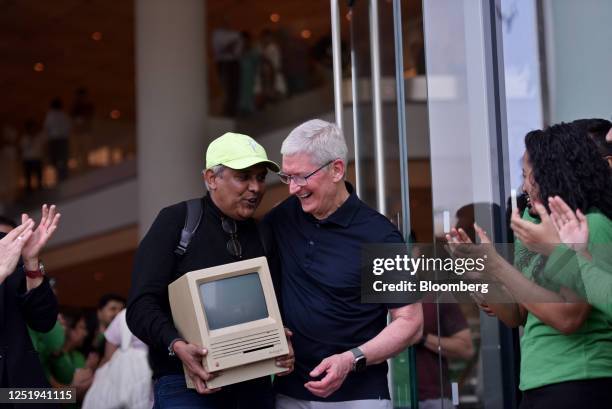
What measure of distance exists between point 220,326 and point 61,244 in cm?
1681

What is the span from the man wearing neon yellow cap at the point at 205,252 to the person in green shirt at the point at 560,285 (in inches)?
33.2

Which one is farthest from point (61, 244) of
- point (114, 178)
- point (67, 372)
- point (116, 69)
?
point (67, 372)

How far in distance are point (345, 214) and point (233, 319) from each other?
66 cm

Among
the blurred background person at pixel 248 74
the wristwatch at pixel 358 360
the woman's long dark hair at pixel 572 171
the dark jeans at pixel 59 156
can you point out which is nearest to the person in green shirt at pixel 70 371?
the wristwatch at pixel 358 360

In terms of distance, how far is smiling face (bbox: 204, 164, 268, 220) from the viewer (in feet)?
12.8

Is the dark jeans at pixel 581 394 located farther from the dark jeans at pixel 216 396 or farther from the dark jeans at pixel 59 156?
the dark jeans at pixel 59 156

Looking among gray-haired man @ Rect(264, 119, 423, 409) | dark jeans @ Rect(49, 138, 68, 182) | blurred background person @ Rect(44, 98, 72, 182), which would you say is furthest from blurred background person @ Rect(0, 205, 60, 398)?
dark jeans @ Rect(49, 138, 68, 182)

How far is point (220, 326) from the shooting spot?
3586mm

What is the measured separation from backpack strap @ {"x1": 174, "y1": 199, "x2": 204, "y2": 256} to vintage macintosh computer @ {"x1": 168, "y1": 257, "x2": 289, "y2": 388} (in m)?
0.20

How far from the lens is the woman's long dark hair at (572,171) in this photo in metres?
3.29

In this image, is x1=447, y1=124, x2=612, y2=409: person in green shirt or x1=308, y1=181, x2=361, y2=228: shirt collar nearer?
x1=447, y1=124, x2=612, y2=409: person in green shirt

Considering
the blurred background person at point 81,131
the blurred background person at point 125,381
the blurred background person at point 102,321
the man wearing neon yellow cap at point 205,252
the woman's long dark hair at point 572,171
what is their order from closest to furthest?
the woman's long dark hair at point 572,171 → the man wearing neon yellow cap at point 205,252 → the blurred background person at point 125,381 → the blurred background person at point 102,321 → the blurred background person at point 81,131

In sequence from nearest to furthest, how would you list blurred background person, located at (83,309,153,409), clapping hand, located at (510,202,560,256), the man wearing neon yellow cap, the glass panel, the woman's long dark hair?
1. clapping hand, located at (510,202,560,256)
2. the woman's long dark hair
3. the man wearing neon yellow cap
4. the glass panel
5. blurred background person, located at (83,309,153,409)

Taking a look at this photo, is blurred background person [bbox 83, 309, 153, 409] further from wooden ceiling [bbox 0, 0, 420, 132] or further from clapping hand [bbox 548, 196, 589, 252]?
wooden ceiling [bbox 0, 0, 420, 132]
